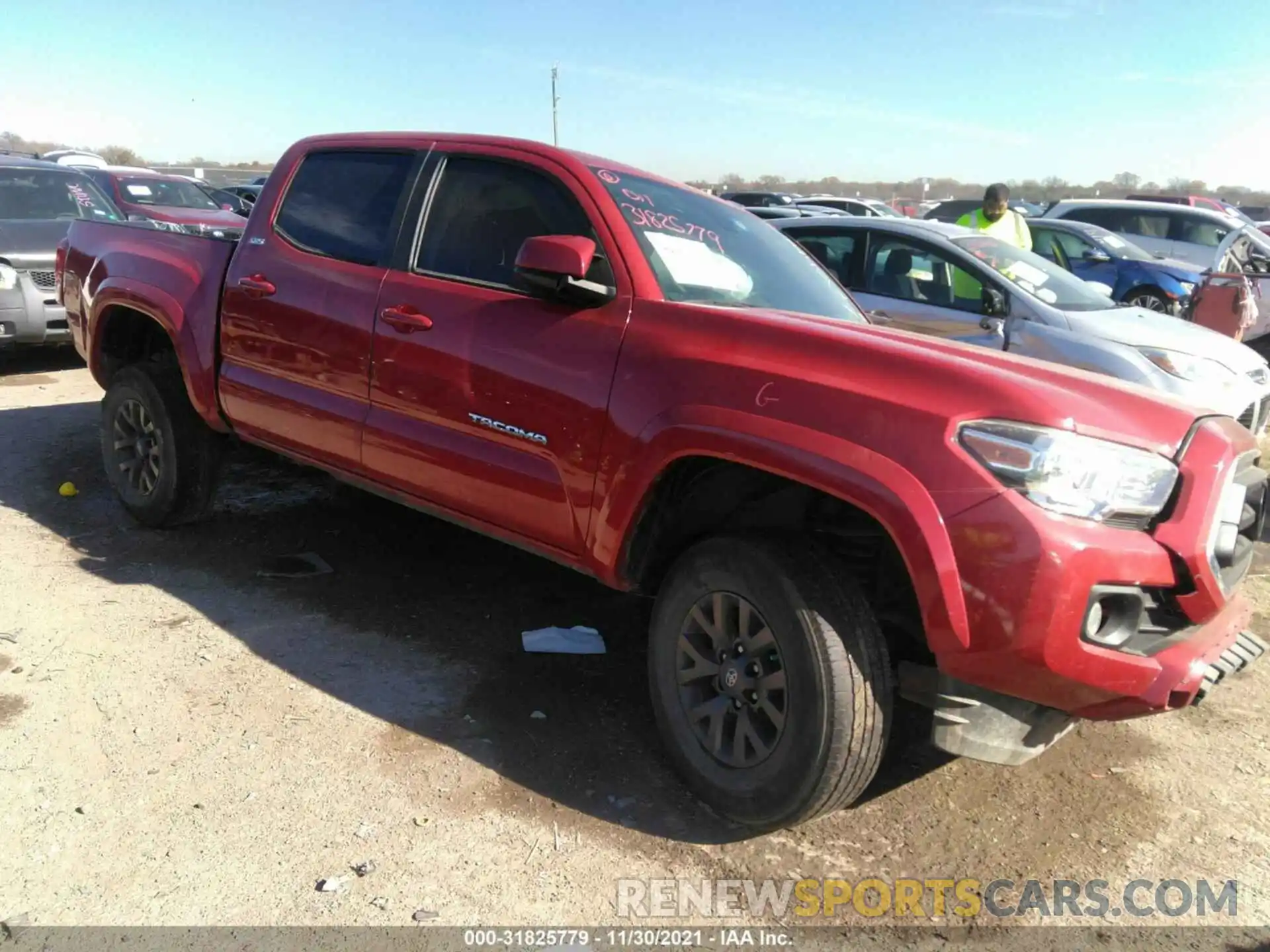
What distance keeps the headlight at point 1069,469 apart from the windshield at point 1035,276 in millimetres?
4491

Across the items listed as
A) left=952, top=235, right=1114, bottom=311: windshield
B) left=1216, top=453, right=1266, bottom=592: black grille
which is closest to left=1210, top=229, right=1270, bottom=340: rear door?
left=952, top=235, right=1114, bottom=311: windshield

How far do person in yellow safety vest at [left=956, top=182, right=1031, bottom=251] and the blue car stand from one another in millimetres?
2788

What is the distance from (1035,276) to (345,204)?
483 cm

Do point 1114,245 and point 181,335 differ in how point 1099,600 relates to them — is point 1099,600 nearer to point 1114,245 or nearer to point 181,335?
point 181,335

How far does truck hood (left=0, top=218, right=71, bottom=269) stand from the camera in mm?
8344

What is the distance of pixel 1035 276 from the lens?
22.5ft

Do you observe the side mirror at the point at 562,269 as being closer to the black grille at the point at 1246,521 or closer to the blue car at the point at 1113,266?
the black grille at the point at 1246,521

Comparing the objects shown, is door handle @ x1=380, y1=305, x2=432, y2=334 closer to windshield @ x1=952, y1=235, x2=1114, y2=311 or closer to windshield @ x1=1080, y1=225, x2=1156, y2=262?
windshield @ x1=952, y1=235, x2=1114, y2=311

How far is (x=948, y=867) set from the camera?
2.77 metres

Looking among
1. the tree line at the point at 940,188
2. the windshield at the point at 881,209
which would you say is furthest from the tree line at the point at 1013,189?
the windshield at the point at 881,209

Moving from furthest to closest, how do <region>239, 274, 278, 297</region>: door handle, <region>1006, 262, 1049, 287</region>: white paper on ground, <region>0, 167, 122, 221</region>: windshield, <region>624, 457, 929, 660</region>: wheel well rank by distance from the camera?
1. <region>0, 167, 122, 221</region>: windshield
2. <region>1006, 262, 1049, 287</region>: white paper on ground
3. <region>239, 274, 278, 297</region>: door handle
4. <region>624, 457, 929, 660</region>: wheel well

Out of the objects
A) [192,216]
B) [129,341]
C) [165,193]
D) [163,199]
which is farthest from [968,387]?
[165,193]

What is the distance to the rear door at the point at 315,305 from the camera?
3.86 metres

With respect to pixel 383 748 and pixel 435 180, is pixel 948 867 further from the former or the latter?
pixel 435 180
